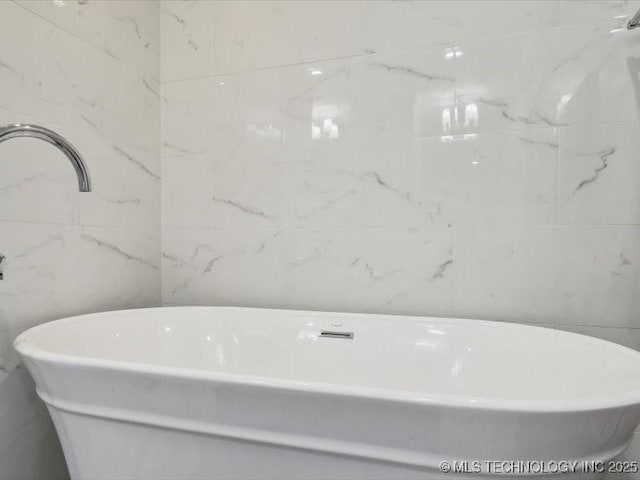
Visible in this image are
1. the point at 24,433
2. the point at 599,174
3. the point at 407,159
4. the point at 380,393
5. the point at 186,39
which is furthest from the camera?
the point at 186,39

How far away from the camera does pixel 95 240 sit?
1.41 meters

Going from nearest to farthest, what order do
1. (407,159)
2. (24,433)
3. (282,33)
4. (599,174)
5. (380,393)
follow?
(380,393) < (24,433) < (599,174) < (407,159) < (282,33)

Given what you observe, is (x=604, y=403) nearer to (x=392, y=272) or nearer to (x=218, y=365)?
(x=392, y=272)

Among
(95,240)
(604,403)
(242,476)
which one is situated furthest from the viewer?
(95,240)

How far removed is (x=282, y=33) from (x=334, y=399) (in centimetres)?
142

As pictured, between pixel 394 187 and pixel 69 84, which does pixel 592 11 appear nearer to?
pixel 394 187

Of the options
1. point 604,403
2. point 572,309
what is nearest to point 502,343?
point 572,309

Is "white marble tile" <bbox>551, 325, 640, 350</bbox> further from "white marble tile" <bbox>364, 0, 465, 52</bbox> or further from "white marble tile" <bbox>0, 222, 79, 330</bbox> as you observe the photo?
"white marble tile" <bbox>0, 222, 79, 330</bbox>

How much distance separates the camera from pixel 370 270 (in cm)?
147

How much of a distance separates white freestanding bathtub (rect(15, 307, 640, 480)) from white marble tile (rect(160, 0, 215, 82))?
1.03m

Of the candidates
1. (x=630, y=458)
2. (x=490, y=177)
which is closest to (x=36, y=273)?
(x=490, y=177)

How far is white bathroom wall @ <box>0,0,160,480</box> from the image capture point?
1.12 meters

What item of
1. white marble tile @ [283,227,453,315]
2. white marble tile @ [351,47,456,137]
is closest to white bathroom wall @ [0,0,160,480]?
white marble tile @ [283,227,453,315]

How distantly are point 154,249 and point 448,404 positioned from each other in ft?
4.69
